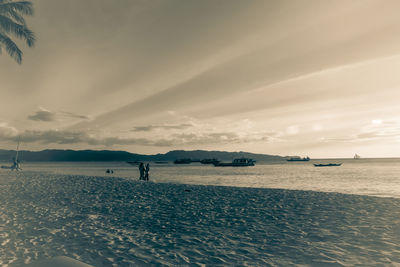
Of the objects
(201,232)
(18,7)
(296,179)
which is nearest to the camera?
(201,232)

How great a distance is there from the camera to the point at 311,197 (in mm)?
15734

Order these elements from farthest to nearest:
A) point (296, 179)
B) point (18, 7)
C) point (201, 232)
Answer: point (296, 179)
point (18, 7)
point (201, 232)

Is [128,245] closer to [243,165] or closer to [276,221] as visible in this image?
[276,221]

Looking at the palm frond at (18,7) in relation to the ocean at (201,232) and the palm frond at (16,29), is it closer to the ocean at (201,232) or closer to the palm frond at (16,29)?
the palm frond at (16,29)

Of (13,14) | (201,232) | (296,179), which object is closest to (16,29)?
(13,14)

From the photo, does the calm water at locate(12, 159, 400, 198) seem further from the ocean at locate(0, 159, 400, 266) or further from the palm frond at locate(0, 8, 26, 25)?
the palm frond at locate(0, 8, 26, 25)

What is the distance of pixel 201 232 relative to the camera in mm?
8523

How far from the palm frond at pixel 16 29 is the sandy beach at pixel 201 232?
15.4 m

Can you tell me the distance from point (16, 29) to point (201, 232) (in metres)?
24.3

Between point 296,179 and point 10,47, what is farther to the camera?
point 296,179

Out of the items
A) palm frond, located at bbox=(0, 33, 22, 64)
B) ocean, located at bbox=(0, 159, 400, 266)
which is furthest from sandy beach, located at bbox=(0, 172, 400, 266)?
palm frond, located at bbox=(0, 33, 22, 64)

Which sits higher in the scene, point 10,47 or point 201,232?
point 10,47

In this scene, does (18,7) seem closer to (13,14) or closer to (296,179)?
(13,14)

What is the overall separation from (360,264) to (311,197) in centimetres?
1039
